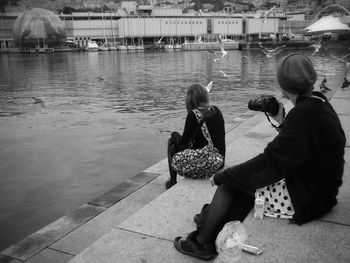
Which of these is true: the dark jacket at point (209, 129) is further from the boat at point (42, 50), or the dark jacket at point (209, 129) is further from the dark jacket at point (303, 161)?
the boat at point (42, 50)

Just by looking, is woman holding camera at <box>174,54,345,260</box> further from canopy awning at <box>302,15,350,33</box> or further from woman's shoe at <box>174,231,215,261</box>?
canopy awning at <box>302,15,350,33</box>

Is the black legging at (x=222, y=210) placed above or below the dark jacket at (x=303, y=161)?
below

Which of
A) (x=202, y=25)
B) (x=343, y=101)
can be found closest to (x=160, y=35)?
(x=202, y=25)

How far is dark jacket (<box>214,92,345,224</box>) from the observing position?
8.49 ft

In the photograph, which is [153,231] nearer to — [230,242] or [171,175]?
[230,242]

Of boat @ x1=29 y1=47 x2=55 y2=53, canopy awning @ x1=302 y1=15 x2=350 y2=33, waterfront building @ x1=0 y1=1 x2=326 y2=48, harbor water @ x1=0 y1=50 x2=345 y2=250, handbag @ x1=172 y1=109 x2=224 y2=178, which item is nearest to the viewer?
handbag @ x1=172 y1=109 x2=224 y2=178

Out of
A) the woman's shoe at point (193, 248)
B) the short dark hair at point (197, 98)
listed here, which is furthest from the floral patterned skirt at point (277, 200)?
the short dark hair at point (197, 98)

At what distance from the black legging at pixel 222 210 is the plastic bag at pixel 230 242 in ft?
0.27

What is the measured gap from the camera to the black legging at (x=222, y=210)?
2836mm

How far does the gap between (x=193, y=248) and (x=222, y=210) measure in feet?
1.24

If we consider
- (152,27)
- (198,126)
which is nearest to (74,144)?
(198,126)

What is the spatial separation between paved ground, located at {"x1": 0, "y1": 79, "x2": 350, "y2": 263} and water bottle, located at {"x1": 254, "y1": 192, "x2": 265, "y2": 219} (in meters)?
0.05

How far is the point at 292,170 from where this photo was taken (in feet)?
8.75

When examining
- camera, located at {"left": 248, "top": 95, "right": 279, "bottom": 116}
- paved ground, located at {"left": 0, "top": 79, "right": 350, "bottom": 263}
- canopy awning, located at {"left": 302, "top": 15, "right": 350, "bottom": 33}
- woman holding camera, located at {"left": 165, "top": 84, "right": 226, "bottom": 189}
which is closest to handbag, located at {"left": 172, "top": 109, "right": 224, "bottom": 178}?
woman holding camera, located at {"left": 165, "top": 84, "right": 226, "bottom": 189}
